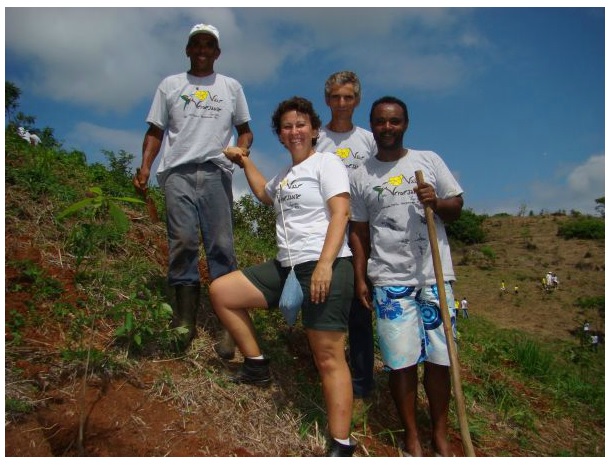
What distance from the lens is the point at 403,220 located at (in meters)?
2.89

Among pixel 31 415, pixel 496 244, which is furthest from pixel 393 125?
pixel 496 244

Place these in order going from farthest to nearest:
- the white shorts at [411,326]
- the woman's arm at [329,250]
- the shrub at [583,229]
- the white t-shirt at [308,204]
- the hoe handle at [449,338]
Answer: the shrub at [583,229] → the white shorts at [411,326] → the hoe handle at [449,338] → the white t-shirt at [308,204] → the woman's arm at [329,250]

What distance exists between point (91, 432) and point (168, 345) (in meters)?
0.85

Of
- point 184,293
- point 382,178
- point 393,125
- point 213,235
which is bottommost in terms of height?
point 184,293

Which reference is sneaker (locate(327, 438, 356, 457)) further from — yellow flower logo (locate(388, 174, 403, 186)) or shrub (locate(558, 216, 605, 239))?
shrub (locate(558, 216, 605, 239))

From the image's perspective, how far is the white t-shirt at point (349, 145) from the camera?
3186mm

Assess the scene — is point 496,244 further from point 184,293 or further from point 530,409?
point 184,293

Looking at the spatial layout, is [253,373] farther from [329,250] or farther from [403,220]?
[403,220]

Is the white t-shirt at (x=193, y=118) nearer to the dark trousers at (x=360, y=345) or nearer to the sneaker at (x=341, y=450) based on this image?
the dark trousers at (x=360, y=345)

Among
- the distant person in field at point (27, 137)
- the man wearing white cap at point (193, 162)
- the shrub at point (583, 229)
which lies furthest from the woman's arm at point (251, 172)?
the shrub at point (583, 229)

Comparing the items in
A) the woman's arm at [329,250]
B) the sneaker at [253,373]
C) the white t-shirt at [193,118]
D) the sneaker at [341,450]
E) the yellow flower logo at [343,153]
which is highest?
the white t-shirt at [193,118]

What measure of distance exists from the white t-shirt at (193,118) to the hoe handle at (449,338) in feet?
4.49

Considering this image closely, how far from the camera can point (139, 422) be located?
2688mm

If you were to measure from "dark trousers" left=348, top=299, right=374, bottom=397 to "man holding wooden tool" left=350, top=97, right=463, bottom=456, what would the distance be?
0.97 ft
